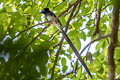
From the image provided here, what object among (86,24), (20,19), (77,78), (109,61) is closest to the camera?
(109,61)

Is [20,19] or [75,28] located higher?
[20,19]

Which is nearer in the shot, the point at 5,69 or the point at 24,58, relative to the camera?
the point at 5,69

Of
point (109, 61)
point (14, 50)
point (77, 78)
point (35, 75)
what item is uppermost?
point (14, 50)

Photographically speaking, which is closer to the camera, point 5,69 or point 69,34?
point 5,69

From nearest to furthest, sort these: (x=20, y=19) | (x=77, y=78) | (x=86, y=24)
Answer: (x=77, y=78), (x=20, y=19), (x=86, y=24)

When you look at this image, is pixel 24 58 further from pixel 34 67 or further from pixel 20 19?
pixel 20 19

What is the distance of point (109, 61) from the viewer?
5.60 ft

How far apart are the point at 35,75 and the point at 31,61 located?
0.43 feet

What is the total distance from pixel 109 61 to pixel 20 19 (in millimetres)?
1319

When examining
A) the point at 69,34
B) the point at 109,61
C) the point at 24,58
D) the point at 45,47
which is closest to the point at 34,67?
the point at 24,58

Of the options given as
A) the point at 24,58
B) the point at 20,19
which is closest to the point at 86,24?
the point at 20,19

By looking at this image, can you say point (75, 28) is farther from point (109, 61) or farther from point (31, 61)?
point (31, 61)

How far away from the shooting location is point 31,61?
1.50 metres

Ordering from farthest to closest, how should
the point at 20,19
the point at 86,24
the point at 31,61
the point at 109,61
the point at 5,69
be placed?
the point at 86,24, the point at 20,19, the point at 109,61, the point at 31,61, the point at 5,69
